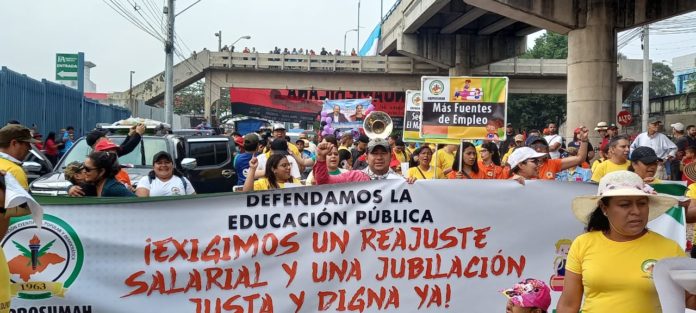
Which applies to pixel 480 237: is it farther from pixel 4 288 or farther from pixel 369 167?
pixel 4 288

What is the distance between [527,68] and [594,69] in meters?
22.8

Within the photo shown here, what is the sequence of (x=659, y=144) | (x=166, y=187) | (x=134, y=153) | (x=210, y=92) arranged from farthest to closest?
(x=210, y=92)
(x=659, y=144)
(x=134, y=153)
(x=166, y=187)

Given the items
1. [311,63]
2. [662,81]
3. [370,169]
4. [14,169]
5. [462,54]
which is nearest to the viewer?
[14,169]

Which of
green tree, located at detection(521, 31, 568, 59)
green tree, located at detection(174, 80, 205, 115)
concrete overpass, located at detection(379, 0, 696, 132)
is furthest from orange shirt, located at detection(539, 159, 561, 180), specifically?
green tree, located at detection(174, 80, 205, 115)

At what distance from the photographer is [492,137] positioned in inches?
312

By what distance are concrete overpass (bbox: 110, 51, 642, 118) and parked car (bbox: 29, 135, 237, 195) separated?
30.4 m

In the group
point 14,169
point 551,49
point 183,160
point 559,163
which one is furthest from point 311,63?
point 551,49

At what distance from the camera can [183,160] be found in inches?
416

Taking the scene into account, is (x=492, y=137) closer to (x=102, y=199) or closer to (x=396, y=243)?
(x=396, y=243)

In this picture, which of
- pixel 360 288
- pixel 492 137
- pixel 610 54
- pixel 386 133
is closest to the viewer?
pixel 360 288

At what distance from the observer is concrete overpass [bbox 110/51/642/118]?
4388cm

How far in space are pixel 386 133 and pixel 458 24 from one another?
1187 inches

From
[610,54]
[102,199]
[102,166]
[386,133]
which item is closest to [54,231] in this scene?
[102,199]

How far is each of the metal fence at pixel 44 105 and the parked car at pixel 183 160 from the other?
9377 mm
